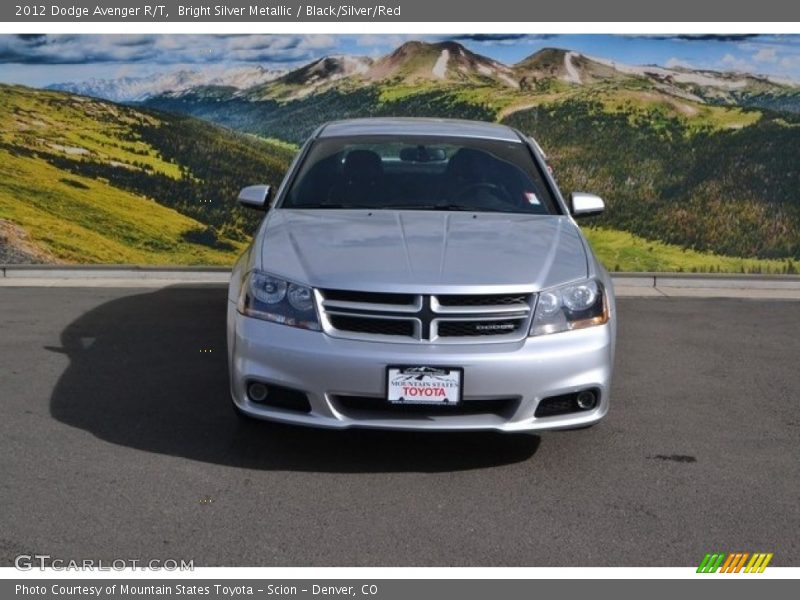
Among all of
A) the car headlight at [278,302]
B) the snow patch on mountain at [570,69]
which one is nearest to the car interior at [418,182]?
the car headlight at [278,302]

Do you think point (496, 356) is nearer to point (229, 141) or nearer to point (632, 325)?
point (632, 325)

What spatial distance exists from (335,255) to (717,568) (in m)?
2.25

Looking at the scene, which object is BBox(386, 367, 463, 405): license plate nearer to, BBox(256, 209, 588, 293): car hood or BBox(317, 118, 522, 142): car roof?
BBox(256, 209, 588, 293): car hood

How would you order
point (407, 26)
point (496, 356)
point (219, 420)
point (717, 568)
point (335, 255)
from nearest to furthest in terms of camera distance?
point (717, 568) → point (496, 356) → point (335, 255) → point (219, 420) → point (407, 26)

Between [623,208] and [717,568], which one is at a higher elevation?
[717,568]

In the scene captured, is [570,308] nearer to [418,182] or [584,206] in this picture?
[584,206]

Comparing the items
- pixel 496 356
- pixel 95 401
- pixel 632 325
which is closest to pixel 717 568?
pixel 496 356

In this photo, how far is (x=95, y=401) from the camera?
623 centimetres

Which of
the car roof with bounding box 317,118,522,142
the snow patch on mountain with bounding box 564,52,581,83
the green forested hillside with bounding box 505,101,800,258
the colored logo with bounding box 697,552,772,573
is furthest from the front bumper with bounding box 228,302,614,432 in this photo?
the snow patch on mountain with bounding box 564,52,581,83

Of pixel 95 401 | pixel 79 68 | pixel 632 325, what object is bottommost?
pixel 632 325

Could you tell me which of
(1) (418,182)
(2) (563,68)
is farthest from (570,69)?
(1) (418,182)

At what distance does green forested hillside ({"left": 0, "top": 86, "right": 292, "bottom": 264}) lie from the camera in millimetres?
10797

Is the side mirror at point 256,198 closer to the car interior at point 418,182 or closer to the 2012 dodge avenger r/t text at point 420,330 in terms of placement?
the car interior at point 418,182

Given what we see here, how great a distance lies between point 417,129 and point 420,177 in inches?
25.8
